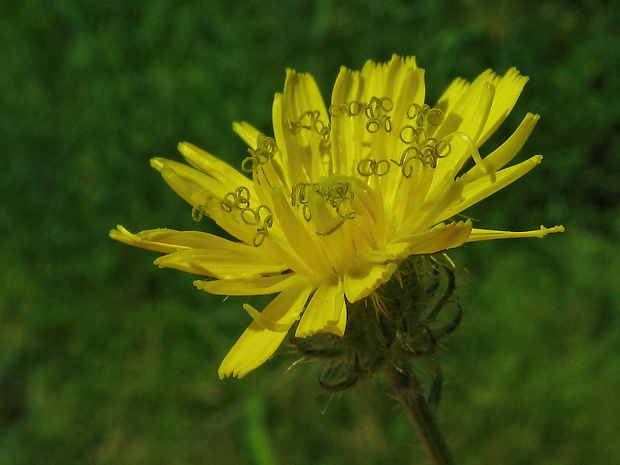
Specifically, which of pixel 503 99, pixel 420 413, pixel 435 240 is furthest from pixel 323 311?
pixel 503 99

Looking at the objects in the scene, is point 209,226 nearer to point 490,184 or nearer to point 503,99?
point 503,99

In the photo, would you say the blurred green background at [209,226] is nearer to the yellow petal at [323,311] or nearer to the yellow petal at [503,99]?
the yellow petal at [323,311]

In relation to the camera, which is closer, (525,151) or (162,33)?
(525,151)

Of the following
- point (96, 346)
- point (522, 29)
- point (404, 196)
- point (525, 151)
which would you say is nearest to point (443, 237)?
point (404, 196)

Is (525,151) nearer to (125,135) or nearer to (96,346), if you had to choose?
(125,135)

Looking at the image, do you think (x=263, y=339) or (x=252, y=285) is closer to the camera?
(x=263, y=339)

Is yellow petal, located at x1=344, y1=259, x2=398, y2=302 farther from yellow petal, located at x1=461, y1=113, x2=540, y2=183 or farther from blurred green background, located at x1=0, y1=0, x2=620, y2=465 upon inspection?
blurred green background, located at x1=0, y1=0, x2=620, y2=465

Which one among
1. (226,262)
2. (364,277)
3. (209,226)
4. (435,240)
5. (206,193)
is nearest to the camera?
(435,240)
